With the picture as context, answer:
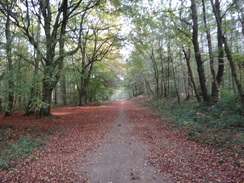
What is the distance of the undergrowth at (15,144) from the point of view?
5.35 meters

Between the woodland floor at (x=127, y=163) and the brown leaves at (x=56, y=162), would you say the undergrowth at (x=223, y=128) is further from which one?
the brown leaves at (x=56, y=162)

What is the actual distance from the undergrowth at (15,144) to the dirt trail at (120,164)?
264cm

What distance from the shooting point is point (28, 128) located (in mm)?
9594

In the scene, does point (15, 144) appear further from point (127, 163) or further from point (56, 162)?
point (127, 163)

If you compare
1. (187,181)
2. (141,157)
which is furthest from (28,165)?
(187,181)

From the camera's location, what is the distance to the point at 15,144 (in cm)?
682

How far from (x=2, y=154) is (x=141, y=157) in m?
5.32

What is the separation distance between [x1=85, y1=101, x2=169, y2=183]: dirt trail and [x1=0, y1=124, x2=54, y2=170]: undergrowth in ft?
8.68

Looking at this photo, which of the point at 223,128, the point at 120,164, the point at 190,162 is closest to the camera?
the point at 190,162

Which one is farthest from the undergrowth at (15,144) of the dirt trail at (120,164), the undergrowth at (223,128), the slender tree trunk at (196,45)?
the slender tree trunk at (196,45)

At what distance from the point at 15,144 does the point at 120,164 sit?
5.15m

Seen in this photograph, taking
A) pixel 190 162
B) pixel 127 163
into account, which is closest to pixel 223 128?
pixel 190 162

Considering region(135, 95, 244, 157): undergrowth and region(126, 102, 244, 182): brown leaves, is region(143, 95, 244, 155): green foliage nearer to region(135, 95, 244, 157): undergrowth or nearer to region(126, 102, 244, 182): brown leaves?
region(135, 95, 244, 157): undergrowth

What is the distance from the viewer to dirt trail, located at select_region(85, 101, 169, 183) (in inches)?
163
